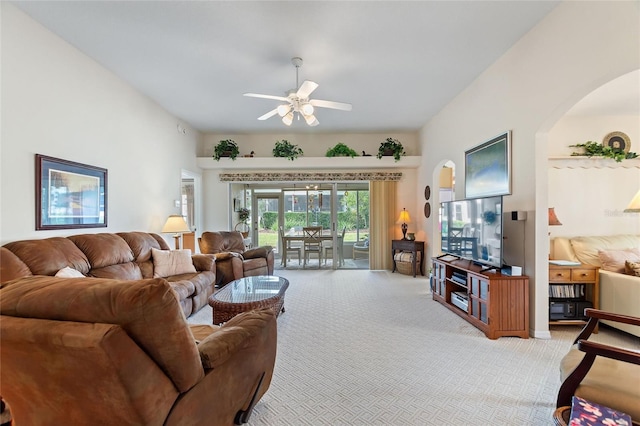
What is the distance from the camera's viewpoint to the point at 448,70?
351 cm

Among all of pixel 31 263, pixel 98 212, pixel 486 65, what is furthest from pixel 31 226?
pixel 486 65

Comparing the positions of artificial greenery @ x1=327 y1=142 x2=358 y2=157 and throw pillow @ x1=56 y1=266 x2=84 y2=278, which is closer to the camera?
throw pillow @ x1=56 y1=266 x2=84 y2=278

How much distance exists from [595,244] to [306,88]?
155 inches

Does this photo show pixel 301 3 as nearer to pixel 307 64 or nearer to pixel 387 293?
pixel 307 64

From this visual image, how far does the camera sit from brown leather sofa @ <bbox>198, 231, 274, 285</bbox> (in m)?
4.35

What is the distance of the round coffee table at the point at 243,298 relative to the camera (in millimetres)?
2672

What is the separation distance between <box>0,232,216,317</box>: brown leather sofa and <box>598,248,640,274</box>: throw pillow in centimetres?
439

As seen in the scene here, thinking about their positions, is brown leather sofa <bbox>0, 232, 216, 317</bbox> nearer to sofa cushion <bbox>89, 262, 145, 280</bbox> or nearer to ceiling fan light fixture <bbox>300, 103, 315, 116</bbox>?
sofa cushion <bbox>89, 262, 145, 280</bbox>

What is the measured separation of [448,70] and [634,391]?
3.37m

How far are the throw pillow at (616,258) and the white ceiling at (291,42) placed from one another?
253 cm

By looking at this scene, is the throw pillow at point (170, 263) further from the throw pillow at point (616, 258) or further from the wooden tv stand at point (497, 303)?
the throw pillow at point (616, 258)

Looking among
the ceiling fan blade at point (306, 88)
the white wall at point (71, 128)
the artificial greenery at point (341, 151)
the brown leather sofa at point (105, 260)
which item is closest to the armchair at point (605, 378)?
the brown leather sofa at point (105, 260)

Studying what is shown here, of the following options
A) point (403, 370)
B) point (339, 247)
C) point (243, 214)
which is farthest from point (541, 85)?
point (243, 214)

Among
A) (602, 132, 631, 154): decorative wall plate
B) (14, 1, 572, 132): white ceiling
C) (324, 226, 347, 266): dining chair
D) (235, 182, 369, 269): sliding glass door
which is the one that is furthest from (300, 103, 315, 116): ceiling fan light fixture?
(602, 132, 631, 154): decorative wall plate
